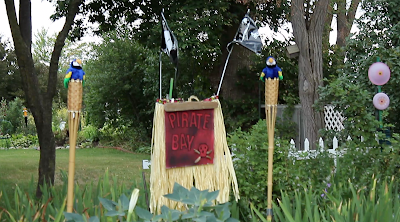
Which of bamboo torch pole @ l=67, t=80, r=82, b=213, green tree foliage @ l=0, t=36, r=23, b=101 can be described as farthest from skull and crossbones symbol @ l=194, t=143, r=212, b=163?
green tree foliage @ l=0, t=36, r=23, b=101

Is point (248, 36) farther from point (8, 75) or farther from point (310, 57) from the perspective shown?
point (8, 75)

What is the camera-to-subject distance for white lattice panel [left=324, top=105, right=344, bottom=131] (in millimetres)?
8109

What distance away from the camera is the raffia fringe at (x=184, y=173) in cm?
249

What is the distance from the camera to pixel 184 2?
7.96 metres

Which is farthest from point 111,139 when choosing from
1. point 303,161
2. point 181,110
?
point 181,110

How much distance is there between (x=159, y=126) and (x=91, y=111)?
11331 mm

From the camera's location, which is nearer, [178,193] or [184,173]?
[178,193]

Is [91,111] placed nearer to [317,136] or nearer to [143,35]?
[143,35]

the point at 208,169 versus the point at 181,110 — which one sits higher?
the point at 181,110

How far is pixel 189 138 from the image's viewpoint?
2582mm

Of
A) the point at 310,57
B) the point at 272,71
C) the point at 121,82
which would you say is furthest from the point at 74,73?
the point at 121,82

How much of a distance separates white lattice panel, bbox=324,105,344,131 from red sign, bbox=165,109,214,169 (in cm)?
590

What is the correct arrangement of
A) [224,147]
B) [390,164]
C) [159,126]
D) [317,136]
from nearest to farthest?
[159,126] → [224,147] → [390,164] → [317,136]

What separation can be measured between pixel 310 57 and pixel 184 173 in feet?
19.5
